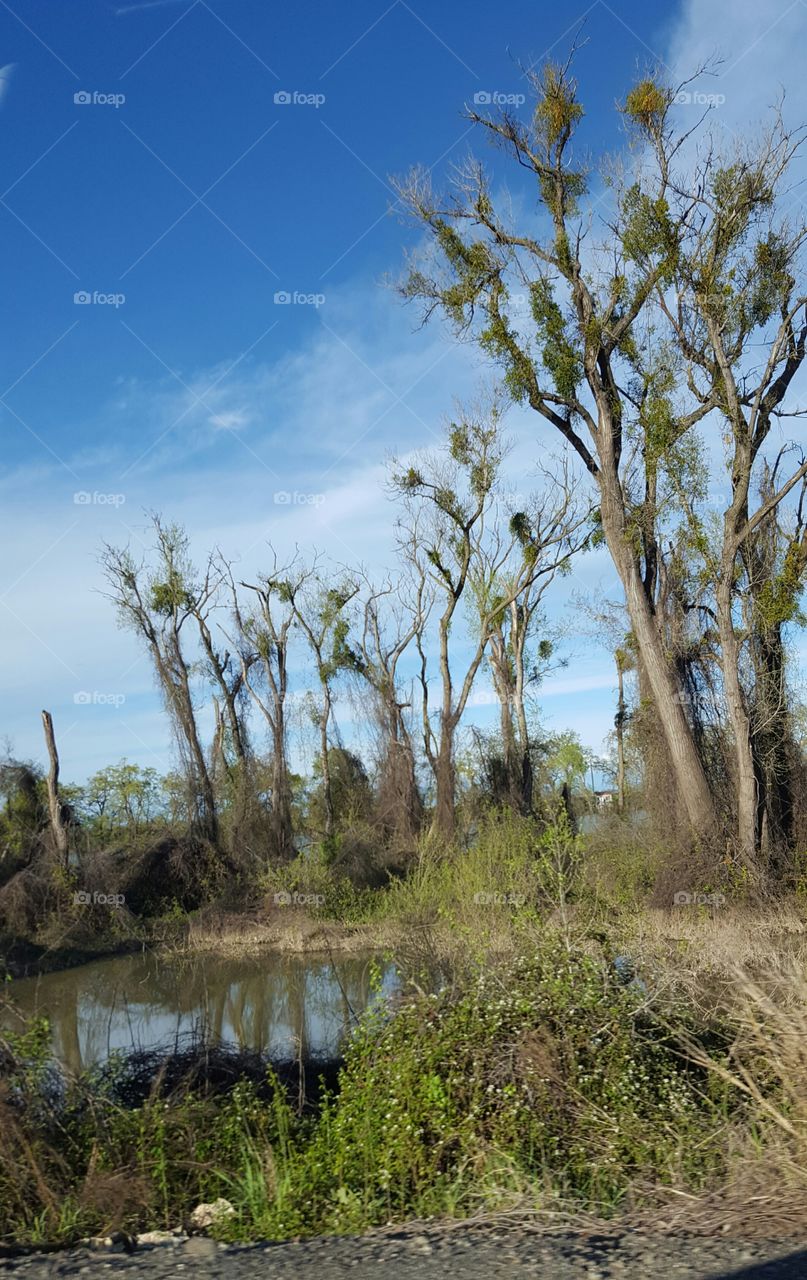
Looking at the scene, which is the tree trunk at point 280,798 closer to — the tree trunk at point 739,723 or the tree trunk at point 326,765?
the tree trunk at point 326,765

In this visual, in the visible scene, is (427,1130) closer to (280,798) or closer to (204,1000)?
(204,1000)

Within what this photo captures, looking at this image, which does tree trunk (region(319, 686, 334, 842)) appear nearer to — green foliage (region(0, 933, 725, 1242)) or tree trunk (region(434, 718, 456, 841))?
tree trunk (region(434, 718, 456, 841))

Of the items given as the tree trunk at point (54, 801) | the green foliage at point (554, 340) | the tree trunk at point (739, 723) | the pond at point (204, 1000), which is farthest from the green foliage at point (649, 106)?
the tree trunk at point (54, 801)

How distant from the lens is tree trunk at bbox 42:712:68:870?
29016mm

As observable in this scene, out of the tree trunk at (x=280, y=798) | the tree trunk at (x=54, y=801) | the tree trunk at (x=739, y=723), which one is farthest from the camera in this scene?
the tree trunk at (x=280, y=798)

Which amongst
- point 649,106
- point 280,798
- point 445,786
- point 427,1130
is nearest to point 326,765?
point 280,798

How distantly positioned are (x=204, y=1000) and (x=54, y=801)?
11.2 meters

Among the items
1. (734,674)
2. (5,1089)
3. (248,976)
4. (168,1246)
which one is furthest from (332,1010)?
(168,1246)

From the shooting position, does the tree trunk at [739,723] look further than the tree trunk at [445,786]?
No

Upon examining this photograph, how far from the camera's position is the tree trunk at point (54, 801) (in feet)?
95.2

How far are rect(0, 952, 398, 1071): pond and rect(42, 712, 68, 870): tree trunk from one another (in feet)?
13.5

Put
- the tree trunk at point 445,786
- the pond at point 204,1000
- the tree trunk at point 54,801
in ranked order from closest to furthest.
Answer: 1. the pond at point 204,1000
2. the tree trunk at point 54,801
3. the tree trunk at point 445,786

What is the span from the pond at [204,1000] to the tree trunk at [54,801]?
4.12m

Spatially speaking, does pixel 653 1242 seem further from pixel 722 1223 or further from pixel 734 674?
pixel 734 674
